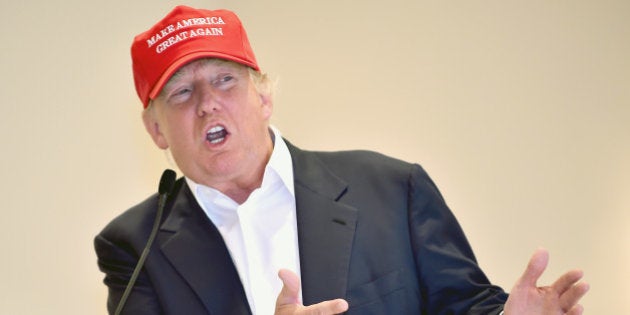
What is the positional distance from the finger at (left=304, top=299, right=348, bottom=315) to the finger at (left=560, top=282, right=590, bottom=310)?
0.40m

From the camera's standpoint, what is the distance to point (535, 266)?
4.29ft

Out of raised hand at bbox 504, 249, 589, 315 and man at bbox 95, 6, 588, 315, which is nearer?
raised hand at bbox 504, 249, 589, 315

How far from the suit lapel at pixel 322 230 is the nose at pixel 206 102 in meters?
0.25

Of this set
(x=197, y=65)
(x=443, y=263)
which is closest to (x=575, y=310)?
(x=443, y=263)

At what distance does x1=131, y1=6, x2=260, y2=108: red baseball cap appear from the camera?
1.67 m

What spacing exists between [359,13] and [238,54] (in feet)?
4.48

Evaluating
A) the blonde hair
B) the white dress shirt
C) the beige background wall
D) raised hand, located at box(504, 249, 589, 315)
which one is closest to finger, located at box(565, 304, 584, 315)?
raised hand, located at box(504, 249, 589, 315)

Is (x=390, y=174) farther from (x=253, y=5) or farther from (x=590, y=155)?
(x=253, y=5)

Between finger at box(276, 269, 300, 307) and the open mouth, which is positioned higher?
the open mouth

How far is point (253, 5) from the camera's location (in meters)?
3.30

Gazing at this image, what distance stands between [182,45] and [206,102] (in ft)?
0.51

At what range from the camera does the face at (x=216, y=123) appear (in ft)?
5.39

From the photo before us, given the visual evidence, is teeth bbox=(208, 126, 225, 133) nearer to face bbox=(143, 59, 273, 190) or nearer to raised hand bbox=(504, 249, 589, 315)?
face bbox=(143, 59, 273, 190)

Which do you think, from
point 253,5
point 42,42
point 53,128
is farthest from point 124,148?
point 253,5
